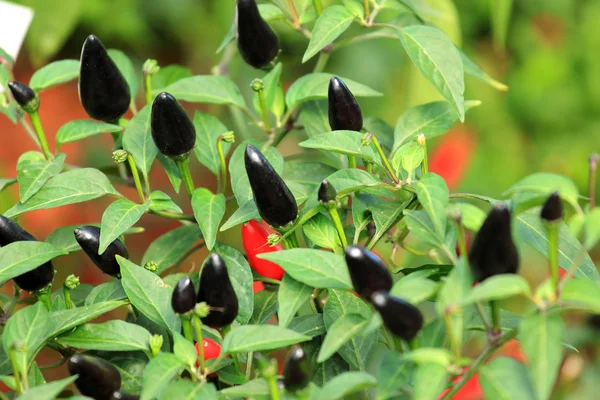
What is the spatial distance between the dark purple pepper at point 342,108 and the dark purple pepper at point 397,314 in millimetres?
218

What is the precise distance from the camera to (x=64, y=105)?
2.49m

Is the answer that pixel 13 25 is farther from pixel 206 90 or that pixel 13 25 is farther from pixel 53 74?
pixel 206 90

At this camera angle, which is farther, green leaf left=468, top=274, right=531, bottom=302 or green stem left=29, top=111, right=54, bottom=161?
green stem left=29, top=111, right=54, bottom=161

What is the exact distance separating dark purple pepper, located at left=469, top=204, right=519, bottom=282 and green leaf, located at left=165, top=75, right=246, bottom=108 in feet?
1.03

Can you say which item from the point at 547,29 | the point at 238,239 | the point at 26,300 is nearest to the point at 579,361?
the point at 238,239

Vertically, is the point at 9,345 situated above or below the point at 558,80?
above

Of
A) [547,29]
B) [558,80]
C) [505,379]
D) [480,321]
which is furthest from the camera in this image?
[547,29]

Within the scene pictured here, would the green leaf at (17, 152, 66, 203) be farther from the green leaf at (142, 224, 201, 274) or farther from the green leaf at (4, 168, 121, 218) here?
the green leaf at (142, 224, 201, 274)

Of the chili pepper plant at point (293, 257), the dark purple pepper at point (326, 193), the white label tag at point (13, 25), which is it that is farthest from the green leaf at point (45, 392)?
the white label tag at point (13, 25)

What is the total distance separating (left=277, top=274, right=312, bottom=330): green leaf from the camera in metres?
0.51

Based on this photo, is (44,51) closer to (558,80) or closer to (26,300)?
(26,300)

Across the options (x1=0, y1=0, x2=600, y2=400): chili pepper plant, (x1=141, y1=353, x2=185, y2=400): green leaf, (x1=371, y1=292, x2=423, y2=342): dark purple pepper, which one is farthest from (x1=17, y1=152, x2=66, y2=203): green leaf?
(x1=371, y1=292, x2=423, y2=342): dark purple pepper

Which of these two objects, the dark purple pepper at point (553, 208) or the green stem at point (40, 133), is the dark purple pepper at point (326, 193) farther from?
the green stem at point (40, 133)

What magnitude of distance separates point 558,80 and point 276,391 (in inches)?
71.2
